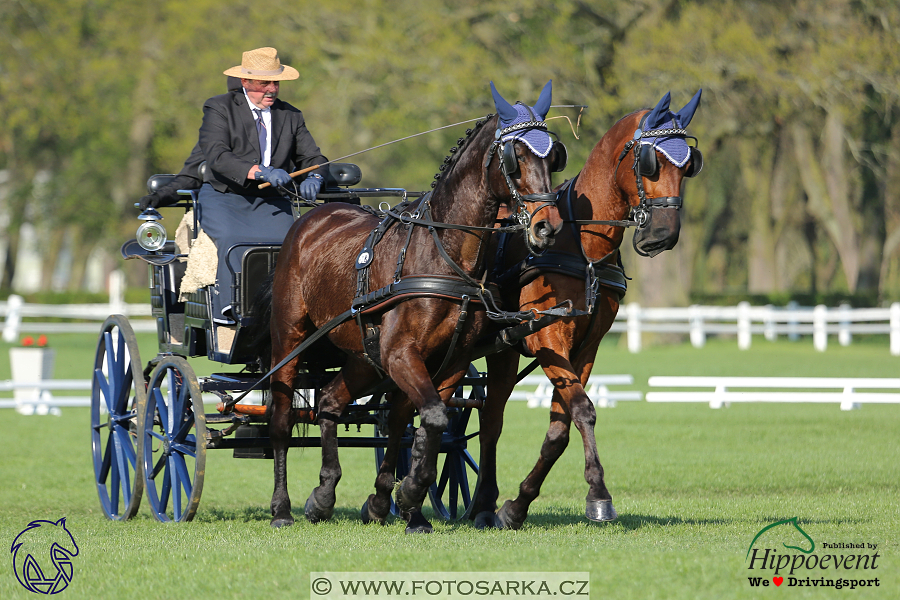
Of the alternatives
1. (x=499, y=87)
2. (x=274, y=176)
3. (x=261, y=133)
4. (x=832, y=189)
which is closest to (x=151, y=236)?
(x=261, y=133)

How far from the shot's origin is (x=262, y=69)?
8.27 m

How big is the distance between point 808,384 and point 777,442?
295 centimetres

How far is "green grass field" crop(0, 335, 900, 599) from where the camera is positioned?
17.2 feet

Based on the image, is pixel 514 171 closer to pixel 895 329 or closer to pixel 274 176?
Answer: pixel 274 176

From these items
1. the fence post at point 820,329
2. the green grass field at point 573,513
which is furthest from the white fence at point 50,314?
the fence post at point 820,329

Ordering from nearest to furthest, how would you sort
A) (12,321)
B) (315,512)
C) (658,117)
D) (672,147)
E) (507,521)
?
(672,147)
(658,117)
(507,521)
(315,512)
(12,321)

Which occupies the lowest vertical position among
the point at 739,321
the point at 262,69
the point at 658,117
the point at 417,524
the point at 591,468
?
the point at 417,524

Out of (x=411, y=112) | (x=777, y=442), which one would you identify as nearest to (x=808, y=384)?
(x=777, y=442)

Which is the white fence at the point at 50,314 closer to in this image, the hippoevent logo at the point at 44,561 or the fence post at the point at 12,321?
the fence post at the point at 12,321

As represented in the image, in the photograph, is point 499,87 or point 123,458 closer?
point 123,458

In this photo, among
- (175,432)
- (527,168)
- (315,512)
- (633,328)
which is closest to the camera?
(527,168)

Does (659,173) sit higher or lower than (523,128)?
lower

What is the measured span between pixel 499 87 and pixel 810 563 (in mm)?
21799

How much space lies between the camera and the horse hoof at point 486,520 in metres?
7.16
